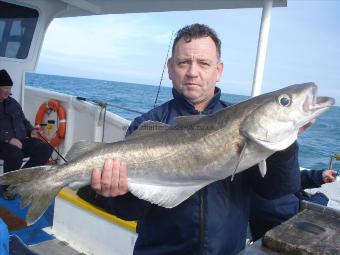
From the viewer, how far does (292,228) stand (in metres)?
2.20

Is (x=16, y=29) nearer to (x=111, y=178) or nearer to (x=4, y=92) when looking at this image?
(x=4, y=92)

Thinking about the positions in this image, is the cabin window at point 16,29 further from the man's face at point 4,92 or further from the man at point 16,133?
the man's face at point 4,92

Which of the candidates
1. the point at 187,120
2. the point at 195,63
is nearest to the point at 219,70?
the point at 195,63

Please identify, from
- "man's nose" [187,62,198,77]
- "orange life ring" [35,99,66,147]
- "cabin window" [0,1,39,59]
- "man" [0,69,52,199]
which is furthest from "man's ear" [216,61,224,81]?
"cabin window" [0,1,39,59]

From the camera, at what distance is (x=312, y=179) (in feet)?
15.4

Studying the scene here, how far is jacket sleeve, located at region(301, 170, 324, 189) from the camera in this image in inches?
184

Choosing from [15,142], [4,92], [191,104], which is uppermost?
[191,104]

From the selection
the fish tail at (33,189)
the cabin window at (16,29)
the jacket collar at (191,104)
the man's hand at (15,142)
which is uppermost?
the cabin window at (16,29)

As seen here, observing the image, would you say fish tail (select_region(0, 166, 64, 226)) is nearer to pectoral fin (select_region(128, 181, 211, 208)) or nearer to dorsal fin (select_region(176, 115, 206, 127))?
pectoral fin (select_region(128, 181, 211, 208))

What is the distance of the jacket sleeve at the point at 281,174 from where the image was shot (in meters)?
2.35

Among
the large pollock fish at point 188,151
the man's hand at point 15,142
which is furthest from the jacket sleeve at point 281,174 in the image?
the man's hand at point 15,142

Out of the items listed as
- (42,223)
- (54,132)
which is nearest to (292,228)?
(42,223)

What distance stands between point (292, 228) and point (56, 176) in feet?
5.44

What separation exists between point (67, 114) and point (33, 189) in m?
6.17
